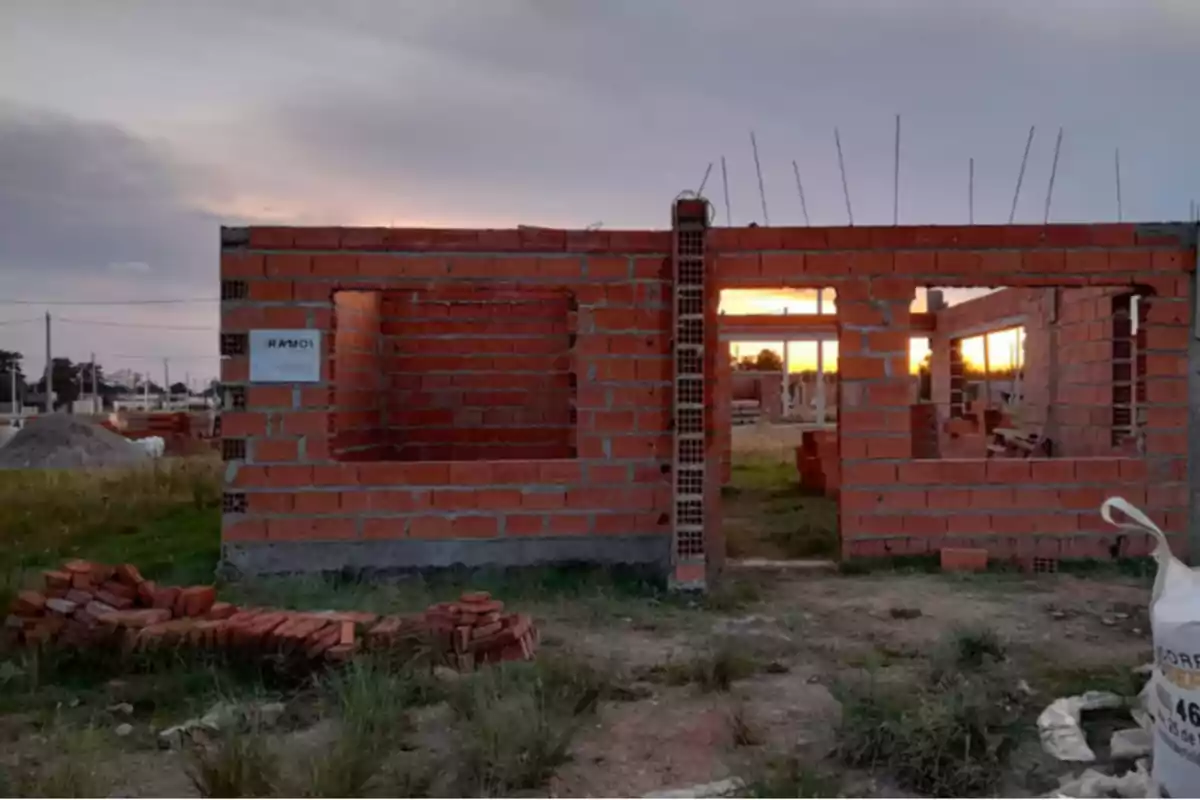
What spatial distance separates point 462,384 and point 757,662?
5024mm

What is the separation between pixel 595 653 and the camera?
5727 mm

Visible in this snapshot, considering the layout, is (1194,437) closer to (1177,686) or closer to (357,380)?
(1177,686)

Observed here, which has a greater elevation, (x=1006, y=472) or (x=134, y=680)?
(x=1006, y=472)

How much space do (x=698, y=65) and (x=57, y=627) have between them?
685 centimetres

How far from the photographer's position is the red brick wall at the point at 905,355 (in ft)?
26.3

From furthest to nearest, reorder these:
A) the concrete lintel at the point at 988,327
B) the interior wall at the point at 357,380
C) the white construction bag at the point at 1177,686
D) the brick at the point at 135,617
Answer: the concrete lintel at the point at 988,327
the interior wall at the point at 357,380
the brick at the point at 135,617
the white construction bag at the point at 1177,686

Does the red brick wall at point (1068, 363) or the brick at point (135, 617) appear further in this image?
the red brick wall at point (1068, 363)

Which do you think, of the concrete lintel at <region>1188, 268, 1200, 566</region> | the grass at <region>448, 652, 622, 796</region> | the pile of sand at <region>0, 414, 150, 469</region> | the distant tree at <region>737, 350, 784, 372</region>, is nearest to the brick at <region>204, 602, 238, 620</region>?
the grass at <region>448, 652, 622, 796</region>

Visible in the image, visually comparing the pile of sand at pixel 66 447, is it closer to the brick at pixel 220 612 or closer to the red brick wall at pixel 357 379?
the red brick wall at pixel 357 379

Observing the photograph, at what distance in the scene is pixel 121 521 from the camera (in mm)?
10320

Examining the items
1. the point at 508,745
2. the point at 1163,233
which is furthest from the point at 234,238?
the point at 1163,233

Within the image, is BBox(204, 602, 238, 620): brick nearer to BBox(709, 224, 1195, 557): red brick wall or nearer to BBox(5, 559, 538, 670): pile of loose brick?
BBox(5, 559, 538, 670): pile of loose brick

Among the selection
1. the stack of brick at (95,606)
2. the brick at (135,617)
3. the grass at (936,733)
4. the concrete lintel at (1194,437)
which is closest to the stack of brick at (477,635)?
the stack of brick at (95,606)

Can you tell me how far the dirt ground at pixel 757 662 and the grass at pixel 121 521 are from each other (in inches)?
129
